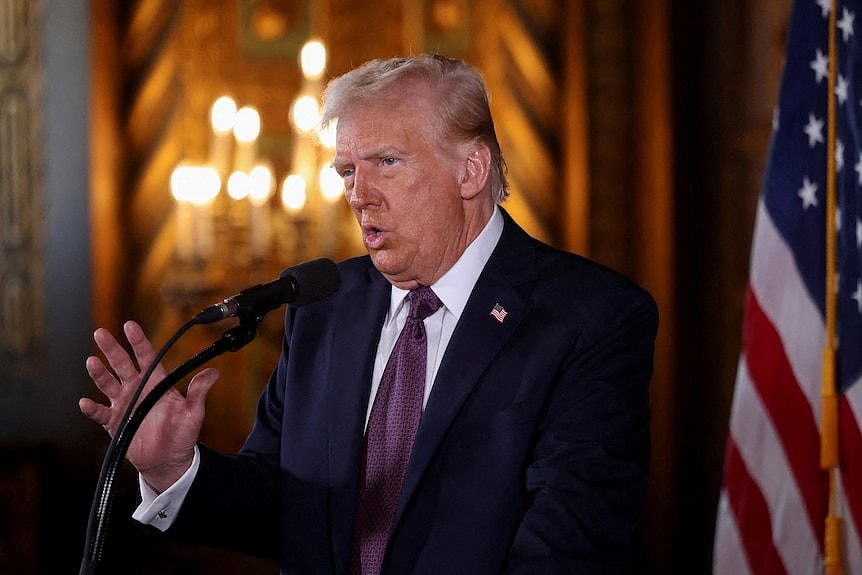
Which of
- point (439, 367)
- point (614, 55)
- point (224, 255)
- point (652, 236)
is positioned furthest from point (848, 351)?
point (224, 255)

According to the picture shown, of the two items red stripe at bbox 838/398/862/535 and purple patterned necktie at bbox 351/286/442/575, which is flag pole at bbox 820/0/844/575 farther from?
purple patterned necktie at bbox 351/286/442/575

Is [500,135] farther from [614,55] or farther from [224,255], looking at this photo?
[224,255]

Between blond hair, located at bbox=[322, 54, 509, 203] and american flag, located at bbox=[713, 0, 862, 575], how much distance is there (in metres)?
1.14

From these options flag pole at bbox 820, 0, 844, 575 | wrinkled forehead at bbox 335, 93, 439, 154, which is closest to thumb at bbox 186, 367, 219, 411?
wrinkled forehead at bbox 335, 93, 439, 154

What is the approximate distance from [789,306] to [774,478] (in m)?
0.45

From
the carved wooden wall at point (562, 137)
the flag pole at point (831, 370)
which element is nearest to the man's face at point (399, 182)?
the flag pole at point (831, 370)

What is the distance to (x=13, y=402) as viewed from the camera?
4.32 metres

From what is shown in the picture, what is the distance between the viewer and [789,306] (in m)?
2.80

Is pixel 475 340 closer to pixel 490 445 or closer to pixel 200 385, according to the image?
pixel 490 445

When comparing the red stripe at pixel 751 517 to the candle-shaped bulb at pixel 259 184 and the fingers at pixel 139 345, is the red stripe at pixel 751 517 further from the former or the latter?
the candle-shaped bulb at pixel 259 184

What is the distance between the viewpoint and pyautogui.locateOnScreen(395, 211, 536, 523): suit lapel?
69.7 inches

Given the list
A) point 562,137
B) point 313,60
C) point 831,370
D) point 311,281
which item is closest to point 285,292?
point 311,281

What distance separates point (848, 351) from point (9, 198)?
10.7ft

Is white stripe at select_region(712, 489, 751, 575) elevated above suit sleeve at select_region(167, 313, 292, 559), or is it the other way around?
suit sleeve at select_region(167, 313, 292, 559)
